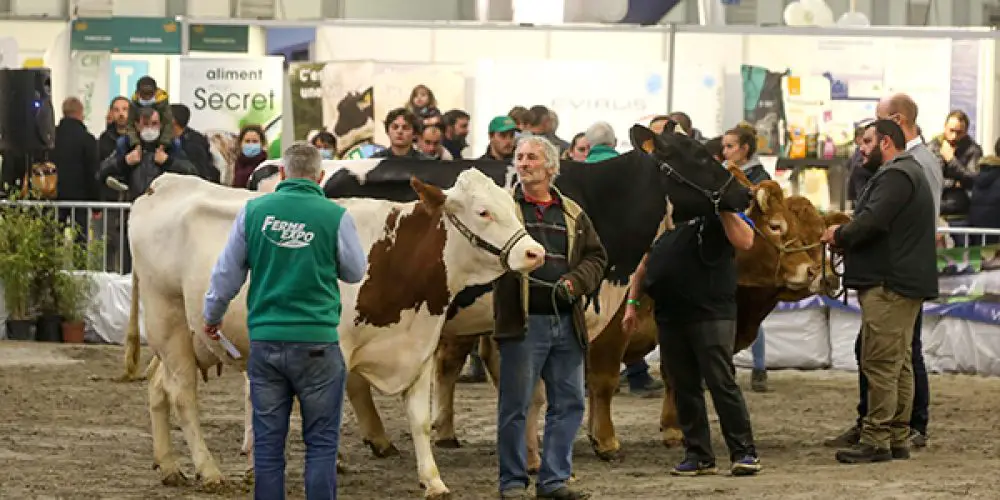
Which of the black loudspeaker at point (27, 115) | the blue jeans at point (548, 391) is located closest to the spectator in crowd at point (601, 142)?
the blue jeans at point (548, 391)

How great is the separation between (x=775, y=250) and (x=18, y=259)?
8.46 metres

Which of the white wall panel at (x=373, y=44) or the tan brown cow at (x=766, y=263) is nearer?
the tan brown cow at (x=766, y=263)

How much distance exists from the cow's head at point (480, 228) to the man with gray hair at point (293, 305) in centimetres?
108

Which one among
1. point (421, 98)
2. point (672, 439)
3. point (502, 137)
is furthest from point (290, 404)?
point (421, 98)

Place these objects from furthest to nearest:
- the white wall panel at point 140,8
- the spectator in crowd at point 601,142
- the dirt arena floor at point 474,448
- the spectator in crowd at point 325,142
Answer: the white wall panel at point 140,8
the spectator in crowd at point 325,142
the spectator in crowd at point 601,142
the dirt arena floor at point 474,448

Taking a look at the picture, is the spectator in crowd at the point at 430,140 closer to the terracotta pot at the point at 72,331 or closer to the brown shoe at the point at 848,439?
the brown shoe at the point at 848,439

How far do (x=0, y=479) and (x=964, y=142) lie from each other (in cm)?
1060

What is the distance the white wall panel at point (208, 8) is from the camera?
1972 cm

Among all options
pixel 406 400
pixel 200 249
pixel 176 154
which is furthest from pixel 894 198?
pixel 176 154

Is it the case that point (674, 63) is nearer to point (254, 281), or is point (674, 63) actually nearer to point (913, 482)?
point (913, 482)

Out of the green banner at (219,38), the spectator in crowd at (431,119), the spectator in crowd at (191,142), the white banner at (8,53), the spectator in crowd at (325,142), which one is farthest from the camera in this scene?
the white banner at (8,53)

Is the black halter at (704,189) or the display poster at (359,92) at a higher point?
the display poster at (359,92)

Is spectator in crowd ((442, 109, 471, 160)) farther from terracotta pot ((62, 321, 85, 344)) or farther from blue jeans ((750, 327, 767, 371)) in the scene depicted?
terracotta pot ((62, 321, 85, 344))

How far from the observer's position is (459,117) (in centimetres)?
1716
